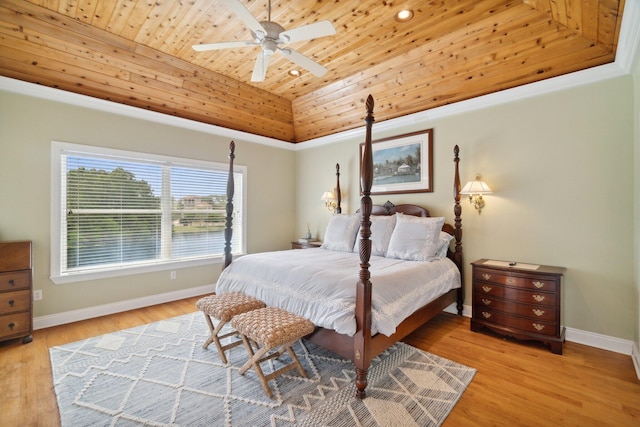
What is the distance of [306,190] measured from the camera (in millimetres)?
5648

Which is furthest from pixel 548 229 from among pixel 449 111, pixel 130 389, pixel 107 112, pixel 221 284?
pixel 107 112

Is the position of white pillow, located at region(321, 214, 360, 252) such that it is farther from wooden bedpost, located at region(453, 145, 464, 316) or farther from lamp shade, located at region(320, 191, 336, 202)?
wooden bedpost, located at region(453, 145, 464, 316)

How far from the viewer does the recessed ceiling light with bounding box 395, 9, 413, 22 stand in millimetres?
2656

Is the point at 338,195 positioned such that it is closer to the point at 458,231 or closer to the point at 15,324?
the point at 458,231

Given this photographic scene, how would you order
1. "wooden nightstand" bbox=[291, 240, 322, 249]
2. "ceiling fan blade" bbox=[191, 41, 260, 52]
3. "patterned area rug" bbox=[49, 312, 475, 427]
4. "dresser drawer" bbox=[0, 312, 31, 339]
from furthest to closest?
"wooden nightstand" bbox=[291, 240, 322, 249]
"dresser drawer" bbox=[0, 312, 31, 339]
"ceiling fan blade" bbox=[191, 41, 260, 52]
"patterned area rug" bbox=[49, 312, 475, 427]

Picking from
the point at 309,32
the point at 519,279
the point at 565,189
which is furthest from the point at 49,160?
the point at 565,189

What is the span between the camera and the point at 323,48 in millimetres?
3264

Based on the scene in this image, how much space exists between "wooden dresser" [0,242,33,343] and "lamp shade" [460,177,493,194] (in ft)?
15.1

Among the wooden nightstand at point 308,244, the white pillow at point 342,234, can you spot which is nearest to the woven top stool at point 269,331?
the white pillow at point 342,234

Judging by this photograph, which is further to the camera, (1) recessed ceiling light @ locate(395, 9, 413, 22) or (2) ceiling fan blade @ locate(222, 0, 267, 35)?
(1) recessed ceiling light @ locate(395, 9, 413, 22)

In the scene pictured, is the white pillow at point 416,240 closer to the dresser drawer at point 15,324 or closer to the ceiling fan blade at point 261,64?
the ceiling fan blade at point 261,64

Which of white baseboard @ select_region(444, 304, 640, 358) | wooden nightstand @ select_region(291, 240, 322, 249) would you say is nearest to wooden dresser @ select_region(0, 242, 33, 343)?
wooden nightstand @ select_region(291, 240, 322, 249)

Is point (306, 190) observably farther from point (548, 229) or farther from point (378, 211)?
point (548, 229)

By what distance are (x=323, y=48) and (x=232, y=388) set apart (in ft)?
11.1
